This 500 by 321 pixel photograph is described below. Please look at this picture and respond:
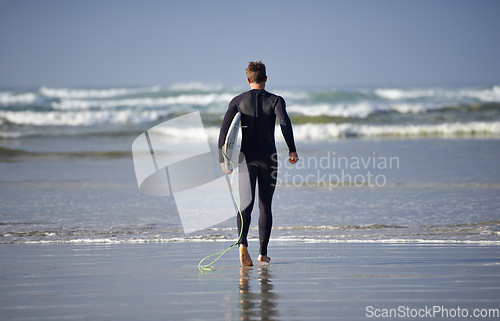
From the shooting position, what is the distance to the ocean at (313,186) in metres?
7.13

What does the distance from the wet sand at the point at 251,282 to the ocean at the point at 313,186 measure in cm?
70

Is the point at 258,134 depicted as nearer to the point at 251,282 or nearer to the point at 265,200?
the point at 265,200

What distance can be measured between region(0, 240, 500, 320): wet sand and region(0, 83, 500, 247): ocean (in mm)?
702

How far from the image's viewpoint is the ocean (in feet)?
23.4

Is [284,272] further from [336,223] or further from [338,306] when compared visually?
[336,223]

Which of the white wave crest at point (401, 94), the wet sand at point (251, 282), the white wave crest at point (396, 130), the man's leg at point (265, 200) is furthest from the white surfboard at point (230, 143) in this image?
the white wave crest at point (401, 94)

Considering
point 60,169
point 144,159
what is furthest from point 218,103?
point 60,169

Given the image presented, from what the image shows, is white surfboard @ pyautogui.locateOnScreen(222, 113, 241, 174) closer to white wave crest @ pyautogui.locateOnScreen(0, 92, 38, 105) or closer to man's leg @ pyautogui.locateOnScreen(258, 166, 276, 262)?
man's leg @ pyautogui.locateOnScreen(258, 166, 276, 262)

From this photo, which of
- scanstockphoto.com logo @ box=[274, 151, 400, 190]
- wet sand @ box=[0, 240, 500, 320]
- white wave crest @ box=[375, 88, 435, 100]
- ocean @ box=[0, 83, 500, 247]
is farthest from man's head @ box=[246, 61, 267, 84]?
white wave crest @ box=[375, 88, 435, 100]

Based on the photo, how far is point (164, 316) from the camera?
3.75 m

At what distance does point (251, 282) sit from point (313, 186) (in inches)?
236

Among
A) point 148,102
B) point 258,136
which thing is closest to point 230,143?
point 258,136

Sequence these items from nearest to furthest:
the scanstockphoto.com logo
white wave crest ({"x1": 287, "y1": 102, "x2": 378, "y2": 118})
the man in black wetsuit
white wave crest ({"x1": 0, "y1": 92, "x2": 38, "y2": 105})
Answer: the man in black wetsuit → the scanstockphoto.com logo → white wave crest ({"x1": 287, "y1": 102, "x2": 378, "y2": 118}) → white wave crest ({"x1": 0, "y1": 92, "x2": 38, "y2": 105})

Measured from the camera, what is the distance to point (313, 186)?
10.6m
